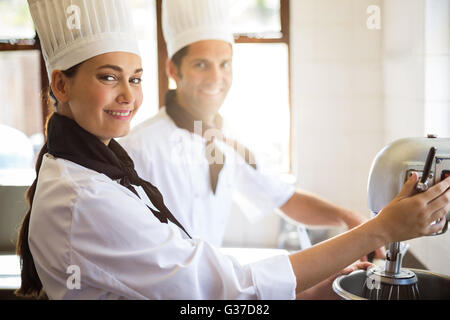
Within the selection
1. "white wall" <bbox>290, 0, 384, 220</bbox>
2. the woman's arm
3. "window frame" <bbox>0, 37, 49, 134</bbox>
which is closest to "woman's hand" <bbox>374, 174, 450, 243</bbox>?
the woman's arm

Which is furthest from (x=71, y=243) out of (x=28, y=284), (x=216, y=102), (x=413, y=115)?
(x=413, y=115)

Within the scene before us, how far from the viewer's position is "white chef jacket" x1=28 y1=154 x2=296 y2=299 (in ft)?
2.30

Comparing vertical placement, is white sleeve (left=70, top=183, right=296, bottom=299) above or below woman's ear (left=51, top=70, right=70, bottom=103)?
below

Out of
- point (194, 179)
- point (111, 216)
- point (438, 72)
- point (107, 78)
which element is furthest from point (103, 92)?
point (438, 72)

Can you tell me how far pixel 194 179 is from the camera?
1.14 meters

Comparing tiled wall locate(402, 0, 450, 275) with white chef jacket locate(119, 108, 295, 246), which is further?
white chef jacket locate(119, 108, 295, 246)

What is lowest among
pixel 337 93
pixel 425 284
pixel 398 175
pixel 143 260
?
pixel 425 284

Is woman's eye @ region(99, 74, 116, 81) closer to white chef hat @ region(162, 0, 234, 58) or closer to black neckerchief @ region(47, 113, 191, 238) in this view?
black neckerchief @ region(47, 113, 191, 238)

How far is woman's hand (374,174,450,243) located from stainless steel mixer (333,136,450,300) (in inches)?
0.5

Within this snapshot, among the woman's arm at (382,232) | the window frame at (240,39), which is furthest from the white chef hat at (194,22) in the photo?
the woman's arm at (382,232)

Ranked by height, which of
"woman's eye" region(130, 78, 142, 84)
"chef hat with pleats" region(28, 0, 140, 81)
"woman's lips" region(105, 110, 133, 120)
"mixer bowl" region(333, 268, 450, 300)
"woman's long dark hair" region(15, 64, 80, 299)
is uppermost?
"chef hat with pleats" region(28, 0, 140, 81)

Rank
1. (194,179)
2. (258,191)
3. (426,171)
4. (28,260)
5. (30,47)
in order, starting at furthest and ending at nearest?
(258,191), (194,179), (30,47), (28,260), (426,171)

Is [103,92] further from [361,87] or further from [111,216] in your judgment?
[361,87]

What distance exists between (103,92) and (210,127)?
467mm
